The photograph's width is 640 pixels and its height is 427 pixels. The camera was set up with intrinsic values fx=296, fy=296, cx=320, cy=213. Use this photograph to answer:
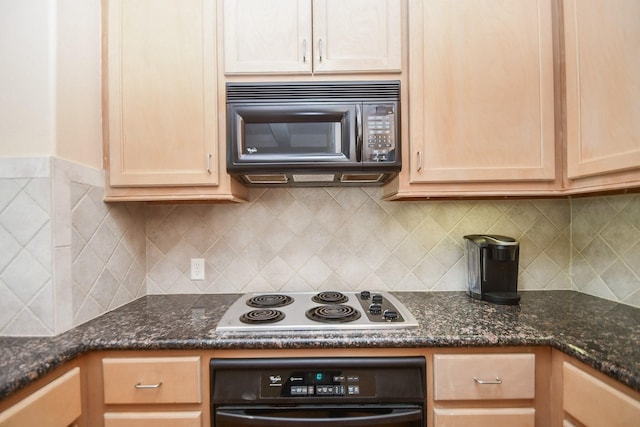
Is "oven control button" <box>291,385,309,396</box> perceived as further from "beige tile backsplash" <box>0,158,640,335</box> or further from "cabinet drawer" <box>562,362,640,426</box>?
"cabinet drawer" <box>562,362,640,426</box>

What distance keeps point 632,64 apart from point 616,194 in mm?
611

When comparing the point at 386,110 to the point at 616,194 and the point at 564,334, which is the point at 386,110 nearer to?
the point at 564,334

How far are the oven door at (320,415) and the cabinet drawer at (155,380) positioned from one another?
0.41 ft

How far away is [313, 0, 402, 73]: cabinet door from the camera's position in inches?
48.9

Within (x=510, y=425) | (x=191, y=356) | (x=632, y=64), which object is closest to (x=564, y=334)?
(x=510, y=425)

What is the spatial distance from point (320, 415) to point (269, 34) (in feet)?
4.76

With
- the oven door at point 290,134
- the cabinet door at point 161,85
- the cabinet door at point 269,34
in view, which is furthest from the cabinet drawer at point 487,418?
the cabinet door at point 269,34

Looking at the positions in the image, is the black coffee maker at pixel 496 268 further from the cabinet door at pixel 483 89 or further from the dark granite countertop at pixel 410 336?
the cabinet door at pixel 483 89

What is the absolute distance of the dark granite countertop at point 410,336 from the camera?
0.83 metres

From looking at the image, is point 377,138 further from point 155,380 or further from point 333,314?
point 155,380

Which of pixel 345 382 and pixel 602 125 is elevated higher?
pixel 602 125

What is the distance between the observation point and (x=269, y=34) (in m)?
1.25

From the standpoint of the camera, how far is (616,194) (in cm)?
133

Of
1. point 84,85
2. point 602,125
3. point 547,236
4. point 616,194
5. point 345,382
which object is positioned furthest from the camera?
point 547,236
